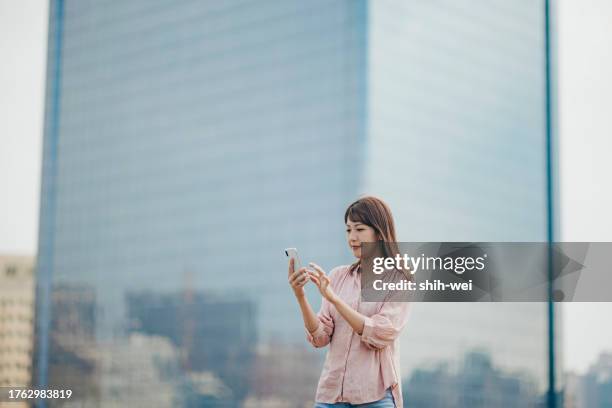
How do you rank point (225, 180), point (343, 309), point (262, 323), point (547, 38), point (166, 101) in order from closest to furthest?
1. point (343, 309)
2. point (547, 38)
3. point (262, 323)
4. point (225, 180)
5. point (166, 101)

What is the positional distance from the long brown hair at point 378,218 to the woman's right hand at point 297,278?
0.88 ft

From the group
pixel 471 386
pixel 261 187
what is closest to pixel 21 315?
pixel 261 187

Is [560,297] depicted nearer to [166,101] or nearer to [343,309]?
[343,309]

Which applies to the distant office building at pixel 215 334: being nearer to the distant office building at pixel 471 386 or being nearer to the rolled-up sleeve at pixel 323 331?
the distant office building at pixel 471 386

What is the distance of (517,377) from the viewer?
5122 cm

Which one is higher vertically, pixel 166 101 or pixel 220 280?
pixel 166 101

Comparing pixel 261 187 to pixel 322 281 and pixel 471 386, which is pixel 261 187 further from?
pixel 322 281

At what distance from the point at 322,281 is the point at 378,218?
0.32 m

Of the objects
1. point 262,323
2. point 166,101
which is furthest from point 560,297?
point 166,101

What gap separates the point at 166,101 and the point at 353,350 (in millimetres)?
55757

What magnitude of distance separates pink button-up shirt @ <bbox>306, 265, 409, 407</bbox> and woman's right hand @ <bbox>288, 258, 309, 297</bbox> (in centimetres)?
16

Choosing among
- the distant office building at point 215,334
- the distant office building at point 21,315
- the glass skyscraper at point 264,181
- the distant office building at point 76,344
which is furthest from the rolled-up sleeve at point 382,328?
the distant office building at point 21,315

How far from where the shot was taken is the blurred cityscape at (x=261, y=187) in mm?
50219

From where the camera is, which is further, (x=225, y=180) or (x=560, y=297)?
(x=225, y=180)
